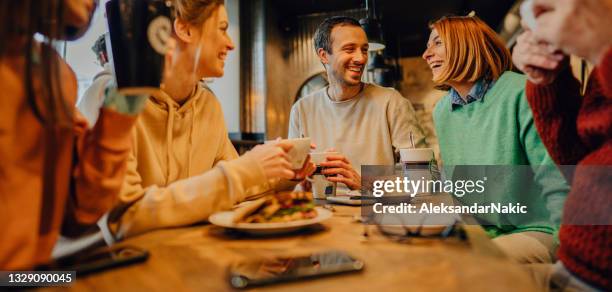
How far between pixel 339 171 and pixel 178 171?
622 millimetres

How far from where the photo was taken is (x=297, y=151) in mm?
1069

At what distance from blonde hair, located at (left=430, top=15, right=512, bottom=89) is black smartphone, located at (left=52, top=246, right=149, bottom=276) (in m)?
1.45

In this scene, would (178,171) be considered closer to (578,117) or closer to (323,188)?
(323,188)

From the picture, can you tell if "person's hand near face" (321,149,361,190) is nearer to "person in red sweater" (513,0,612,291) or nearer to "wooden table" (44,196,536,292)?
"wooden table" (44,196,536,292)

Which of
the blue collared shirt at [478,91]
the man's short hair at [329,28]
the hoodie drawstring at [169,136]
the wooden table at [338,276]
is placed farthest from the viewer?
the man's short hair at [329,28]

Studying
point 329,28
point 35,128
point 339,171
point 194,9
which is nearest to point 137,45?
point 35,128

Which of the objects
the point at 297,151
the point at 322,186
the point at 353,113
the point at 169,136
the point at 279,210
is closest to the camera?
the point at 279,210

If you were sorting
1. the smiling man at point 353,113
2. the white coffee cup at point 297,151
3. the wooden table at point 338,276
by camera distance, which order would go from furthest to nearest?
1. the smiling man at point 353,113
2. the white coffee cup at point 297,151
3. the wooden table at point 338,276

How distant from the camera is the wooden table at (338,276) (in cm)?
52

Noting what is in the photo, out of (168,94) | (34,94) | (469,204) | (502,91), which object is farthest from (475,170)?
(34,94)

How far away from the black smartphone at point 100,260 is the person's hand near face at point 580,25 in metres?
0.84

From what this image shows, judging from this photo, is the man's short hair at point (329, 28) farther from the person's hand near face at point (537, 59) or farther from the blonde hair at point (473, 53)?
the person's hand near face at point (537, 59)

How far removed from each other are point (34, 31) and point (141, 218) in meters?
0.46

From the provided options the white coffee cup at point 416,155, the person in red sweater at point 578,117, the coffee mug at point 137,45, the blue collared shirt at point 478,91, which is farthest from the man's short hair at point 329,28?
the coffee mug at point 137,45
